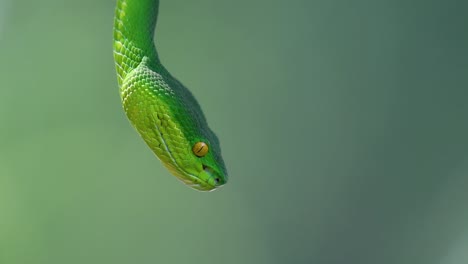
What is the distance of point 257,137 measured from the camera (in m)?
3.35

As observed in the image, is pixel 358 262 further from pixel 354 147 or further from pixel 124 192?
pixel 124 192

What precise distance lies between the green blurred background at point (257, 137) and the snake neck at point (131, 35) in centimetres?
151

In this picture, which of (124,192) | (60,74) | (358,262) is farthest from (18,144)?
(358,262)

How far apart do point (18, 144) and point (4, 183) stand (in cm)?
25

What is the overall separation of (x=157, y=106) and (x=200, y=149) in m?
0.19

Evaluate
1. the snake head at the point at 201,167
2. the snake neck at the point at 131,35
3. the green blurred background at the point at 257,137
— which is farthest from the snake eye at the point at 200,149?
the green blurred background at the point at 257,137

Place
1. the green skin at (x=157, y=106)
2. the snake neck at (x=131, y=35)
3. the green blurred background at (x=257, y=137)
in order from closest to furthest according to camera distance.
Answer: the green skin at (x=157, y=106) < the snake neck at (x=131, y=35) < the green blurred background at (x=257, y=137)

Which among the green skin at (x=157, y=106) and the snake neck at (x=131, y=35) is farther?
→ the snake neck at (x=131, y=35)

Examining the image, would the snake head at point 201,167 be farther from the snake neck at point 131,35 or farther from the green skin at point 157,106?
Answer: the snake neck at point 131,35

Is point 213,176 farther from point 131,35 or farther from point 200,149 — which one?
point 131,35

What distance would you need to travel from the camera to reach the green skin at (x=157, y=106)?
5.44 ft

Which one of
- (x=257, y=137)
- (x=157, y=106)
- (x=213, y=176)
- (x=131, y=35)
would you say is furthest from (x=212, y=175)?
(x=257, y=137)

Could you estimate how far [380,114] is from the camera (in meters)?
3.42

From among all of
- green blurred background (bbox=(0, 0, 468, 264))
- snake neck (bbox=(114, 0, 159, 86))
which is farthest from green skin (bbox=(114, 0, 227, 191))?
green blurred background (bbox=(0, 0, 468, 264))
